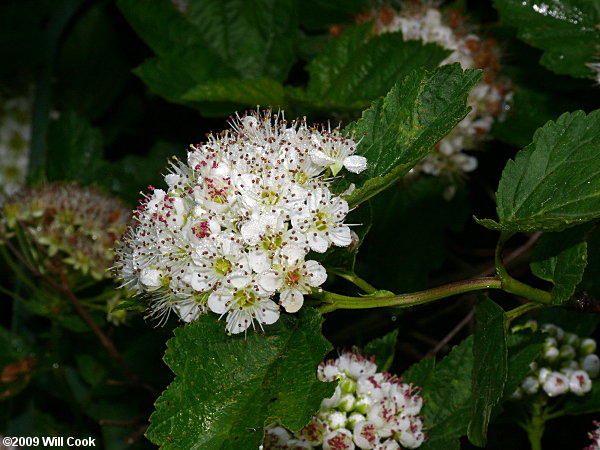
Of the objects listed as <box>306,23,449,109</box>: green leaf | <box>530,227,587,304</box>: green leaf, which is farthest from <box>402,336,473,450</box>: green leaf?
<box>306,23,449,109</box>: green leaf

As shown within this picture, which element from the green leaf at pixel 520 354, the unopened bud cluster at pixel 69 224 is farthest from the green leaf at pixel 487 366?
the unopened bud cluster at pixel 69 224

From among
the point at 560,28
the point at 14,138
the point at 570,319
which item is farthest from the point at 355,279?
the point at 14,138

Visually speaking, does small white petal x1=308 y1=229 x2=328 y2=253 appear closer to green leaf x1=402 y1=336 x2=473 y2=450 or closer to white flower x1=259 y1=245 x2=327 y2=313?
white flower x1=259 y1=245 x2=327 y2=313

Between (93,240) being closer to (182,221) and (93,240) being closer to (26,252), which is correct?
(26,252)

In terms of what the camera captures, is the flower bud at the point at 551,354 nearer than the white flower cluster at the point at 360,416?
No

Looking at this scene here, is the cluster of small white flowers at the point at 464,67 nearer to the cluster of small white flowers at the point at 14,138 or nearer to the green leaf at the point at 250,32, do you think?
the green leaf at the point at 250,32

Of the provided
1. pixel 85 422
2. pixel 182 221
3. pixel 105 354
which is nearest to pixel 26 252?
pixel 105 354
